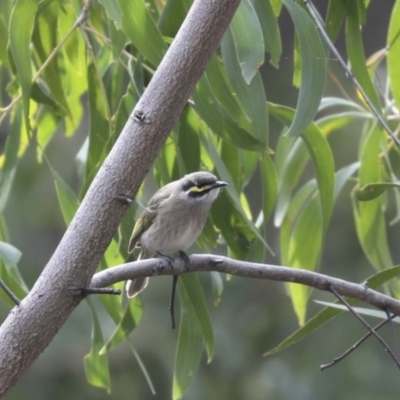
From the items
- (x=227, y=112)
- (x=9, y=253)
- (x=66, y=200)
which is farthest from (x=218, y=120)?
(x=9, y=253)

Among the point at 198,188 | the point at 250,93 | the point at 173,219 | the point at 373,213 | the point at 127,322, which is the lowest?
the point at 373,213

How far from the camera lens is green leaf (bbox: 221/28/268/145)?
2217 mm

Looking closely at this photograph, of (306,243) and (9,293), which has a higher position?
(9,293)

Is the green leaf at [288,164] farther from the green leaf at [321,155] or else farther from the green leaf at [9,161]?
the green leaf at [9,161]

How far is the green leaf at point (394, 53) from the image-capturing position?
2645mm

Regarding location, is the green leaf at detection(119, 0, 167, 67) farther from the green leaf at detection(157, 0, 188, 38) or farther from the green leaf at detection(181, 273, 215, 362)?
the green leaf at detection(181, 273, 215, 362)

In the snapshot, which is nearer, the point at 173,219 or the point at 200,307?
the point at 200,307

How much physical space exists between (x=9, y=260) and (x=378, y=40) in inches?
235

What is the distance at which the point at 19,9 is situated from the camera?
2.28 m

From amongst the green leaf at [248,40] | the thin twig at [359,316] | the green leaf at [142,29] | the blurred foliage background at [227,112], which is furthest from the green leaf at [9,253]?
the thin twig at [359,316]

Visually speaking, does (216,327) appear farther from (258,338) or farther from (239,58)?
(239,58)

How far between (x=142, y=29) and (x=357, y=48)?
593mm

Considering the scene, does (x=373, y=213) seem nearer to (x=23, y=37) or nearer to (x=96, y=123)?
(x=96, y=123)

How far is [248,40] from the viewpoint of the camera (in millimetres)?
2160
